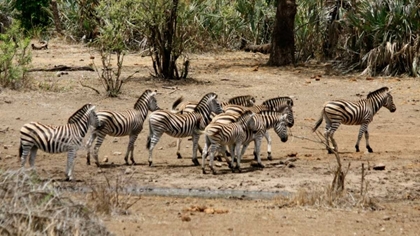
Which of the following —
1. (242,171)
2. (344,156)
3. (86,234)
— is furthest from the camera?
(344,156)

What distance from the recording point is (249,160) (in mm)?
16953

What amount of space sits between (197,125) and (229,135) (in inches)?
47.8

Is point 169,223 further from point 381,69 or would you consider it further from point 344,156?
point 381,69

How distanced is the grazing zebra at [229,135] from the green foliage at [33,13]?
19280 millimetres

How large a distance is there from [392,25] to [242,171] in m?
10.3

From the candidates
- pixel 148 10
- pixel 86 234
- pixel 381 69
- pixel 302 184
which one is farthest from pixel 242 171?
pixel 381 69

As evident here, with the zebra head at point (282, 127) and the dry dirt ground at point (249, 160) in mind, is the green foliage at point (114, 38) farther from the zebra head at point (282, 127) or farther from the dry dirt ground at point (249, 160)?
the zebra head at point (282, 127)

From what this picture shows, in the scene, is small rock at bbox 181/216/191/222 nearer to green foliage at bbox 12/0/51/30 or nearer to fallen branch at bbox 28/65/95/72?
fallen branch at bbox 28/65/95/72

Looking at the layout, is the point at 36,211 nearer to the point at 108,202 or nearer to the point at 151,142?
the point at 108,202

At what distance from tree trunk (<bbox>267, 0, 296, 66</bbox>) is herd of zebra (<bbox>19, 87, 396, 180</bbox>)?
8157 mm

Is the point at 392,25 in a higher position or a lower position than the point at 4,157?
higher

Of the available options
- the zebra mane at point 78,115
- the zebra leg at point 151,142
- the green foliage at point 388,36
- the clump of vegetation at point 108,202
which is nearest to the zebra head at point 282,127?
the zebra leg at point 151,142

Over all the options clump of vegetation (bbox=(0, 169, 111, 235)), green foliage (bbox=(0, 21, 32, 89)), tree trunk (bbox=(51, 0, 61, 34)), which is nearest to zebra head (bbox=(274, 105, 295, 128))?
green foliage (bbox=(0, 21, 32, 89))

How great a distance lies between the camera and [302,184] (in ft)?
48.4
